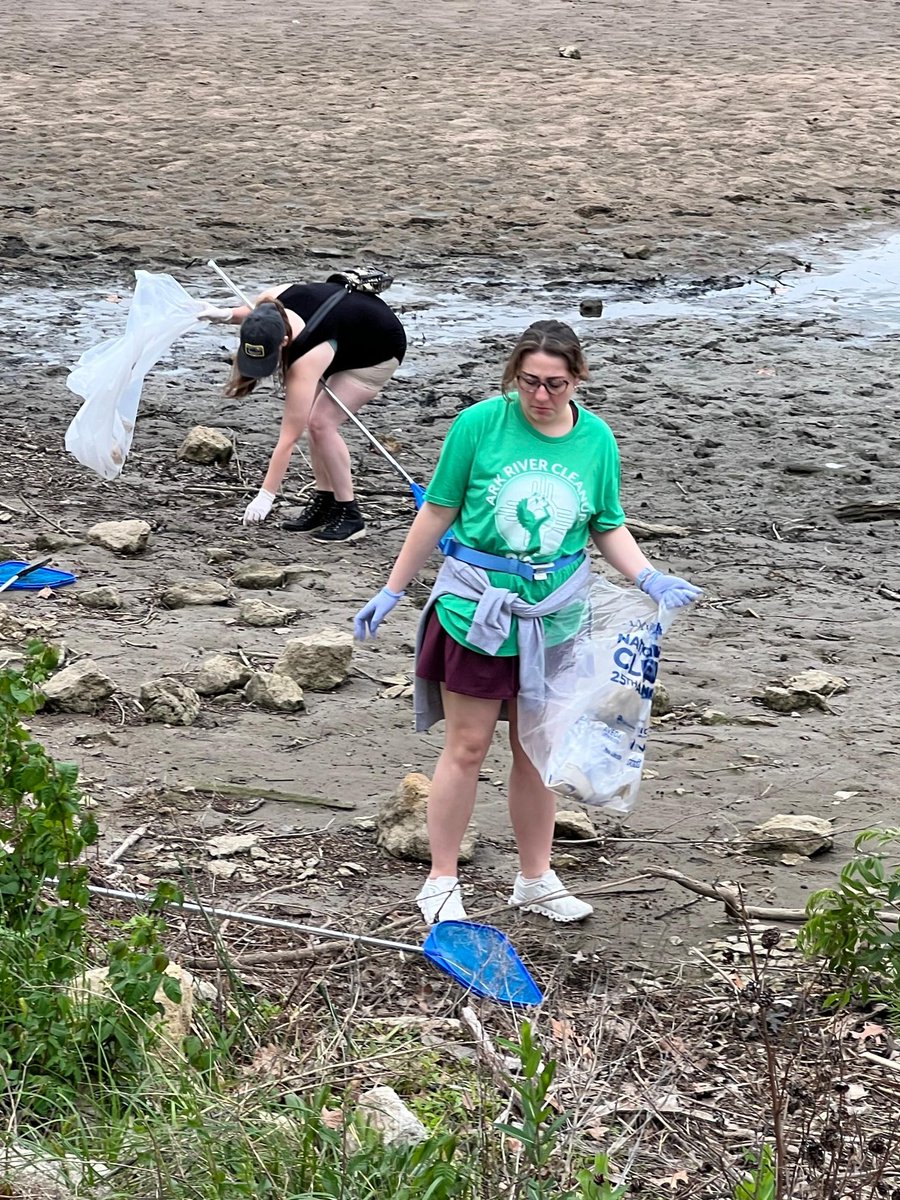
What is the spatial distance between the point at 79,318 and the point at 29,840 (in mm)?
8697

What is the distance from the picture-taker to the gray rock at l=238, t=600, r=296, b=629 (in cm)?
684

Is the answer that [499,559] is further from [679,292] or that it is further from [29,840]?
[679,292]

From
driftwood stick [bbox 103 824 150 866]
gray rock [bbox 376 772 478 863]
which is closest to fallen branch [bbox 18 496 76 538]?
driftwood stick [bbox 103 824 150 866]

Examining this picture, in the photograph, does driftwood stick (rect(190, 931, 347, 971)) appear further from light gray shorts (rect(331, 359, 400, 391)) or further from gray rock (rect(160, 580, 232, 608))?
light gray shorts (rect(331, 359, 400, 391))

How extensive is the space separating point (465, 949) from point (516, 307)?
8.52 m

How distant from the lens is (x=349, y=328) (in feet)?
26.3

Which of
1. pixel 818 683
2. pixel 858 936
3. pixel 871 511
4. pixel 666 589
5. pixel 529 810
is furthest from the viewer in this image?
pixel 871 511

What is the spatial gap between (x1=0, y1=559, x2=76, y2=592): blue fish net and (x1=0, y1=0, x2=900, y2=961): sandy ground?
4.2 inches

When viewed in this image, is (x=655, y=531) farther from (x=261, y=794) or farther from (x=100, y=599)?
(x=261, y=794)

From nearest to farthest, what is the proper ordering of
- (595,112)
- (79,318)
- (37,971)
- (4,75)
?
(37,971)
(79,318)
(595,112)
(4,75)

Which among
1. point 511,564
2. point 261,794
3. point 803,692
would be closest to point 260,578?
point 261,794

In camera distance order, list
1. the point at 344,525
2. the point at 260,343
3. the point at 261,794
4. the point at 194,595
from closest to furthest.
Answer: the point at 261,794
the point at 194,595
the point at 260,343
the point at 344,525

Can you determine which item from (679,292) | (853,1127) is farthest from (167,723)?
(679,292)

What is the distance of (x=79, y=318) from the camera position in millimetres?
11852
